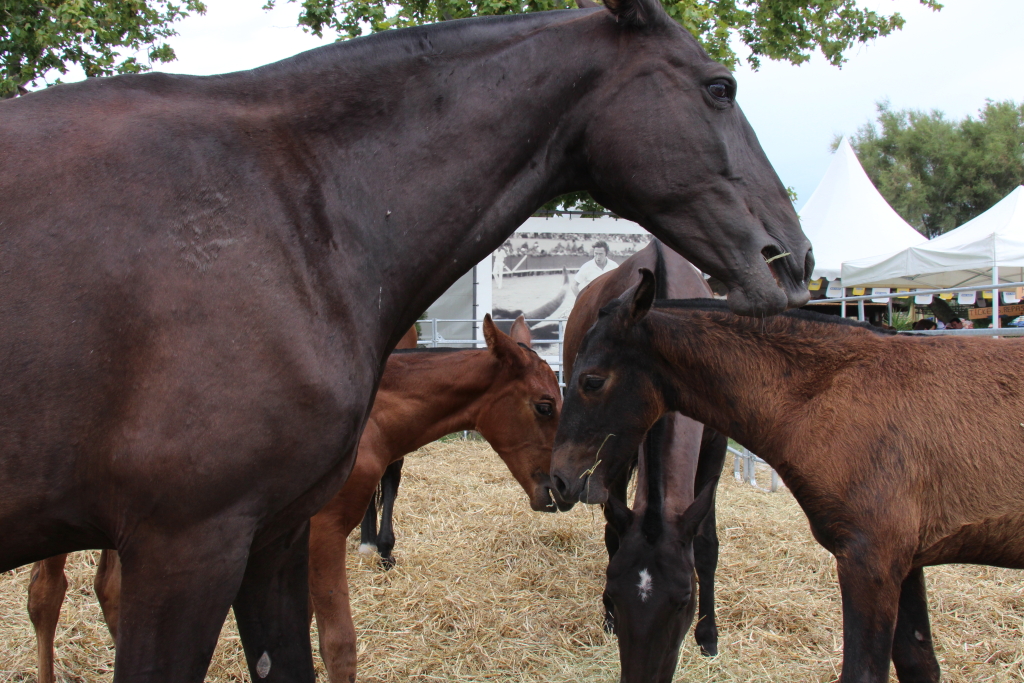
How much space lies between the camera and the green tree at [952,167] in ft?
108

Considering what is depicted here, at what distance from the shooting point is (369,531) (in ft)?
17.1

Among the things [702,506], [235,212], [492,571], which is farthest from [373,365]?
[492,571]

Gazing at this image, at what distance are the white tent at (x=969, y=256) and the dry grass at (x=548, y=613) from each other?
6.24m

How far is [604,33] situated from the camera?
1465 millimetres

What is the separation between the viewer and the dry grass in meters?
3.40

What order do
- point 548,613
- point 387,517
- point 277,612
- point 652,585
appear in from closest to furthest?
point 277,612, point 652,585, point 548,613, point 387,517

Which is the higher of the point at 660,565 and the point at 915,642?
the point at 660,565

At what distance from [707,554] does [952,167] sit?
3753cm

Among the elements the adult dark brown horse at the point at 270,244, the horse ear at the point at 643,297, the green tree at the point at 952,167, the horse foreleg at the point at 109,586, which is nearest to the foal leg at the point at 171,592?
the adult dark brown horse at the point at 270,244

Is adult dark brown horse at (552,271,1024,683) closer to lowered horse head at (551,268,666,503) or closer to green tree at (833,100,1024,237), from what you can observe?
lowered horse head at (551,268,666,503)

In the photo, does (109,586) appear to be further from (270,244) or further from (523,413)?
(270,244)

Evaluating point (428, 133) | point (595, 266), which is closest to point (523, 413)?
point (428, 133)

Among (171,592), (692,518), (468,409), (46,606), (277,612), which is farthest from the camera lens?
(468,409)

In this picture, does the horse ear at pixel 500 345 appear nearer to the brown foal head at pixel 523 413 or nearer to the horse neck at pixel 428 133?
the brown foal head at pixel 523 413
